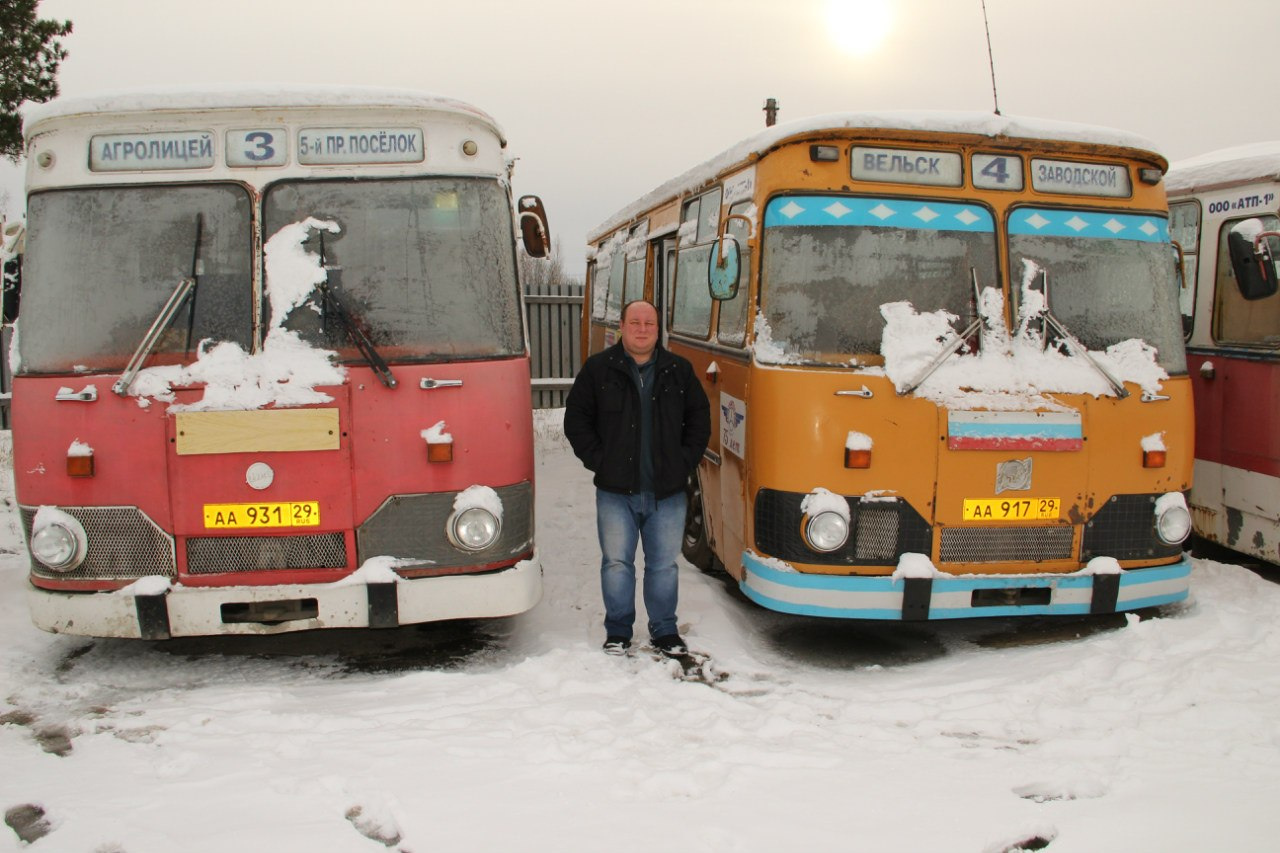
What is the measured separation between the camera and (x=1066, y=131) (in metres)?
5.20

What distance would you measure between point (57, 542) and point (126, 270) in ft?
4.42

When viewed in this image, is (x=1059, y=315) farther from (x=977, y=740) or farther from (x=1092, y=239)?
(x=977, y=740)

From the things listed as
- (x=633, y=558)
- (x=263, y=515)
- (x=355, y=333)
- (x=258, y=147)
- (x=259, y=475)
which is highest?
(x=258, y=147)

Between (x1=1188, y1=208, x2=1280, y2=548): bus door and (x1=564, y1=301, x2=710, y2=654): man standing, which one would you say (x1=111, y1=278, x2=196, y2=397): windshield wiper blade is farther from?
(x1=1188, y1=208, x2=1280, y2=548): bus door

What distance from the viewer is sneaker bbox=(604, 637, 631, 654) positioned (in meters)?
5.10

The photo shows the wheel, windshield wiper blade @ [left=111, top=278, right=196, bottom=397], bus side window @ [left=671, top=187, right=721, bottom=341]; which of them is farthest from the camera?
the wheel

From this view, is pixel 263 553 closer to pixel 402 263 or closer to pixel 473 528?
pixel 473 528

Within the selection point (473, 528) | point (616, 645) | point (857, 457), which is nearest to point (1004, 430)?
point (857, 457)

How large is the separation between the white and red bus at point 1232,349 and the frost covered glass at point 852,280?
2016 mm

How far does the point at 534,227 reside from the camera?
5336mm

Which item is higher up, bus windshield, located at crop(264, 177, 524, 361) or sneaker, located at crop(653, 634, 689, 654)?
bus windshield, located at crop(264, 177, 524, 361)

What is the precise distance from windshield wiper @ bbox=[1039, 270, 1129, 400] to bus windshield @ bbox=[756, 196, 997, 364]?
305 millimetres

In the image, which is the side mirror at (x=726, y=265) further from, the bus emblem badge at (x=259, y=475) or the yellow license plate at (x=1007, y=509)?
the bus emblem badge at (x=259, y=475)

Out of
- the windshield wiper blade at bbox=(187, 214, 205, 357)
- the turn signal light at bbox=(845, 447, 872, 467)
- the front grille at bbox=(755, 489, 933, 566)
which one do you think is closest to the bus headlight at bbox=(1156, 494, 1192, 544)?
the front grille at bbox=(755, 489, 933, 566)
